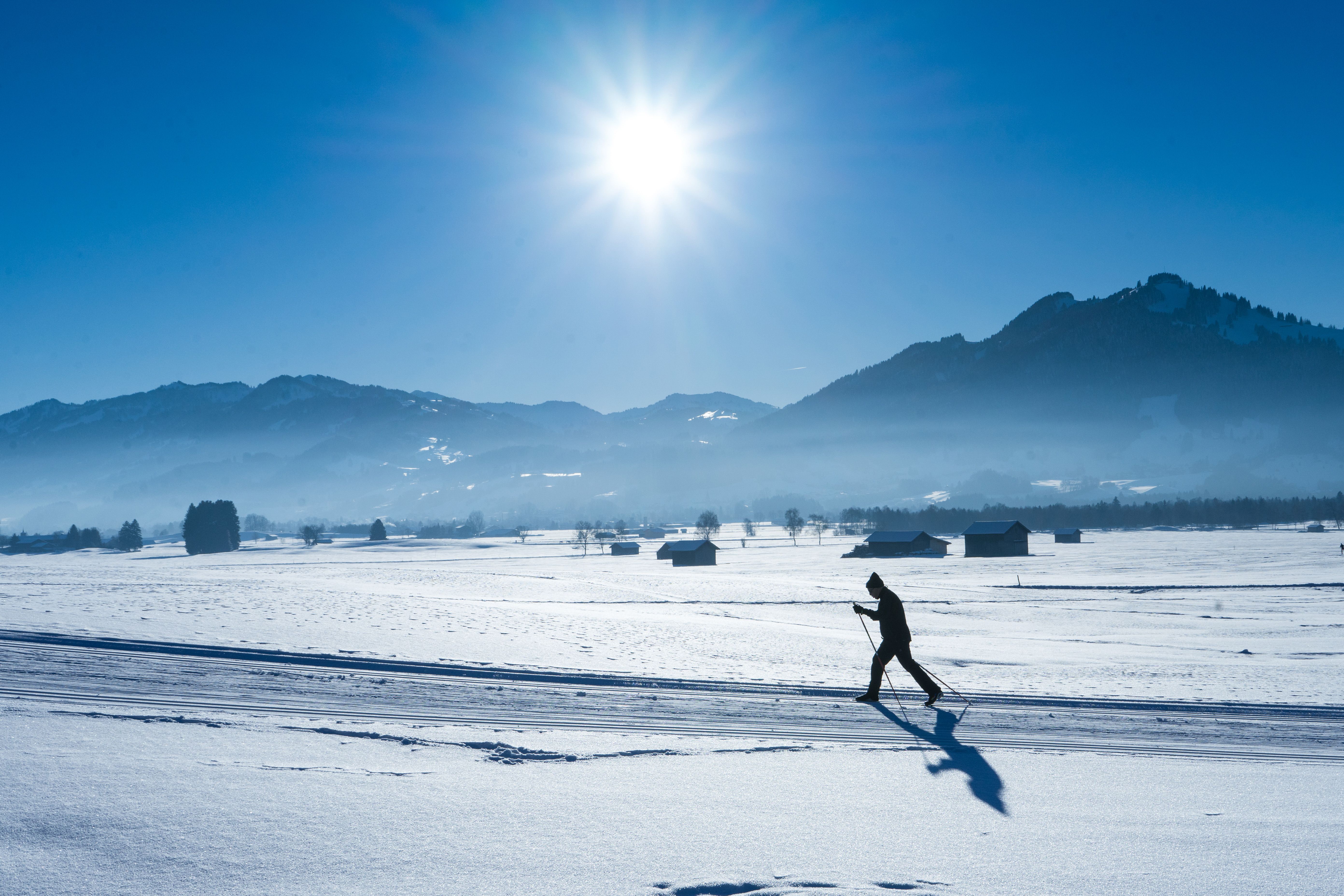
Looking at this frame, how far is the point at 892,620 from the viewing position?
12.4 metres

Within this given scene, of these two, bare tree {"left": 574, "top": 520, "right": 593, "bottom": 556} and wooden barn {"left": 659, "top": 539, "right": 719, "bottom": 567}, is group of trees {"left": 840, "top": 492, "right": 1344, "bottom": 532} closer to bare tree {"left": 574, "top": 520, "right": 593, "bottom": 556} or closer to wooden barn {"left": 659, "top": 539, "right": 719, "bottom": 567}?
bare tree {"left": 574, "top": 520, "right": 593, "bottom": 556}

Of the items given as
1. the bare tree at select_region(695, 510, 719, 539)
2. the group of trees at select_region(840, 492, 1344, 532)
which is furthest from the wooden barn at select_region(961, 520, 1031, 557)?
the bare tree at select_region(695, 510, 719, 539)

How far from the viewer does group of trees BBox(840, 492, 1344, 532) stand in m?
175

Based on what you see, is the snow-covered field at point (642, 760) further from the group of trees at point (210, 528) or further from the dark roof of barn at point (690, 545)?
the group of trees at point (210, 528)

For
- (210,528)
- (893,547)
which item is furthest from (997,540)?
(210,528)

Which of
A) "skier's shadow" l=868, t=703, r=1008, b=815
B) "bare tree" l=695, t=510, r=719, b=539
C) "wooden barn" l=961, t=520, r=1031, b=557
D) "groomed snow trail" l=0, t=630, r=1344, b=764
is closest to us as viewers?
"skier's shadow" l=868, t=703, r=1008, b=815

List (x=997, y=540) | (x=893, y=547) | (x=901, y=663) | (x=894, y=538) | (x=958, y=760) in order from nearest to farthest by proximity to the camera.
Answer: (x=958, y=760)
(x=901, y=663)
(x=997, y=540)
(x=893, y=547)
(x=894, y=538)

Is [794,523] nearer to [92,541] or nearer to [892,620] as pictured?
[92,541]

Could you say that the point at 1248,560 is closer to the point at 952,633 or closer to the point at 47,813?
the point at 952,633

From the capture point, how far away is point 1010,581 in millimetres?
59906

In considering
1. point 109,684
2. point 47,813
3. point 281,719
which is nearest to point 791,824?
point 47,813

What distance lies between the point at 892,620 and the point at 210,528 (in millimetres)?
147931

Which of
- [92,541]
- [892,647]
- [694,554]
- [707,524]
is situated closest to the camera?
[892,647]

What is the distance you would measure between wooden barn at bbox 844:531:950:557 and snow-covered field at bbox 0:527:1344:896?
7781 cm
